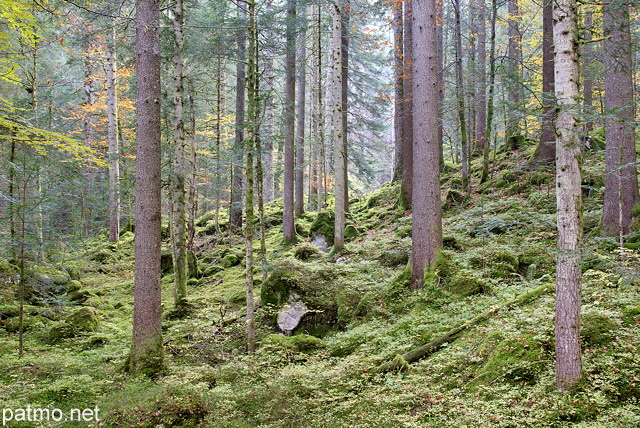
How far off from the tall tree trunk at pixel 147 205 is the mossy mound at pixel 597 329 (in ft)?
20.9

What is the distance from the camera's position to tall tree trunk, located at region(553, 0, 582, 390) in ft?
11.2

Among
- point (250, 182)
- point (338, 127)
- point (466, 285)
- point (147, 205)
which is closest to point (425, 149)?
point (466, 285)

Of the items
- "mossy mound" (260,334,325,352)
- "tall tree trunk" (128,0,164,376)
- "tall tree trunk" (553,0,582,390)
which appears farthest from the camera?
"mossy mound" (260,334,325,352)

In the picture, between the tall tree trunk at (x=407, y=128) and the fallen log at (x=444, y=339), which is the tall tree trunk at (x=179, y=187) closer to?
the fallen log at (x=444, y=339)

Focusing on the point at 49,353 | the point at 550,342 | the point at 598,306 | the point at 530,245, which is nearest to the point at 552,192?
the point at 530,245

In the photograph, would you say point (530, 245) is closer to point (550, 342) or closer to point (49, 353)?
point (550, 342)

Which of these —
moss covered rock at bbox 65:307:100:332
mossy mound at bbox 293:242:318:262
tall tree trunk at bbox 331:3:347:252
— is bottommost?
moss covered rock at bbox 65:307:100:332

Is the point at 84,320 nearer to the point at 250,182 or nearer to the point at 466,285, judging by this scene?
the point at 250,182

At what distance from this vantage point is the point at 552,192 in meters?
10.7

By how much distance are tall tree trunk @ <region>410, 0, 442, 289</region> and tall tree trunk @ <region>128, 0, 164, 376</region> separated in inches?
200

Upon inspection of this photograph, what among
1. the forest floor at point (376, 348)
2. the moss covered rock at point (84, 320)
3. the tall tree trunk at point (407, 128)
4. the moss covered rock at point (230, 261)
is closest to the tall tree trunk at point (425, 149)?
the forest floor at point (376, 348)

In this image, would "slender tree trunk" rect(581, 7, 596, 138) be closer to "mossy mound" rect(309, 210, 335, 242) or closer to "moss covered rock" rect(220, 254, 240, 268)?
"mossy mound" rect(309, 210, 335, 242)

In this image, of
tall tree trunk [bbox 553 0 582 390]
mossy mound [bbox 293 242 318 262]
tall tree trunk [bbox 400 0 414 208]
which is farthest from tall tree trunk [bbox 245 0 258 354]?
tall tree trunk [bbox 400 0 414 208]

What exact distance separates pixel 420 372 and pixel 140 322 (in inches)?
185
